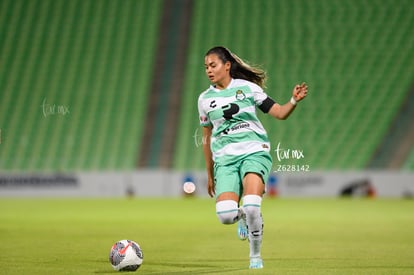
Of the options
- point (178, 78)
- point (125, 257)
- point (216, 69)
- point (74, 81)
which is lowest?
point (125, 257)

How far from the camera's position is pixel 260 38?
33125 mm

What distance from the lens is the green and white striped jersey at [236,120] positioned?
375 inches

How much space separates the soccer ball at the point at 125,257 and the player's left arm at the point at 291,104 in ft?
6.73

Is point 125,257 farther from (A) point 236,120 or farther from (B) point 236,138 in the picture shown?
(A) point 236,120

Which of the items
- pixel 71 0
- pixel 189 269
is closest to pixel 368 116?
pixel 71 0

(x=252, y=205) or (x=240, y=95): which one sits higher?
(x=240, y=95)

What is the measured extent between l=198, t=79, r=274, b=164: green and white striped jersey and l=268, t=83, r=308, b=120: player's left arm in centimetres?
18

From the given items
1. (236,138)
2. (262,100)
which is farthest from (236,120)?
(262,100)

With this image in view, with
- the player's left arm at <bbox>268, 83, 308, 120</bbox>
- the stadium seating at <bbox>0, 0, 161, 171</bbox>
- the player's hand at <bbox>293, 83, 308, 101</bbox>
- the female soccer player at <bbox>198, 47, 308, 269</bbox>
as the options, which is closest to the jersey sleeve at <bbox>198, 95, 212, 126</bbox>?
the female soccer player at <bbox>198, 47, 308, 269</bbox>

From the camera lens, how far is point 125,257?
30.3 ft

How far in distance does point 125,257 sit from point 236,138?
1.71m

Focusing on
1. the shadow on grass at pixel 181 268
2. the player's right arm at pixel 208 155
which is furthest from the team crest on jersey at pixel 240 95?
the shadow on grass at pixel 181 268

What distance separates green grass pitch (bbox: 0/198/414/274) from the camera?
9.77m

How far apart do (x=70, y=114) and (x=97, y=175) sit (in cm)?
303
